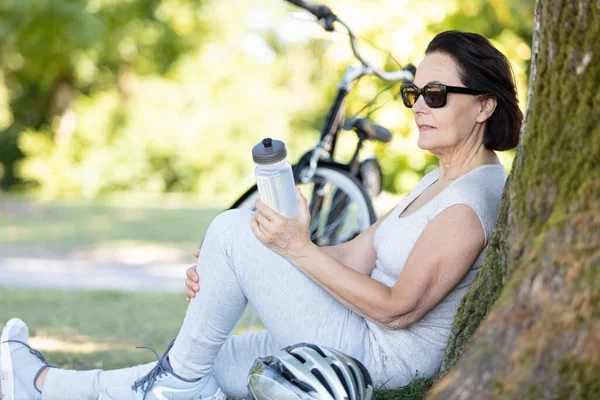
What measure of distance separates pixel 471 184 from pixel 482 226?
0.17m

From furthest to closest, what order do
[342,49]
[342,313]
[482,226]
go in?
[342,49], [342,313], [482,226]

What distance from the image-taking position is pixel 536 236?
217cm

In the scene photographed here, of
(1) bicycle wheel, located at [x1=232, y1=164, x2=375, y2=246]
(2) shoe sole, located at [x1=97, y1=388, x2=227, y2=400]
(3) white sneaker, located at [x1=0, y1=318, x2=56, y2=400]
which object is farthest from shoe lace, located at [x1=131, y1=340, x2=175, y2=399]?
(1) bicycle wheel, located at [x1=232, y1=164, x2=375, y2=246]

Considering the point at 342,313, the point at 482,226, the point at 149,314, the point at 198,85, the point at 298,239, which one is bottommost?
the point at 198,85

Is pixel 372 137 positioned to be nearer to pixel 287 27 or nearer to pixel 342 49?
pixel 342 49

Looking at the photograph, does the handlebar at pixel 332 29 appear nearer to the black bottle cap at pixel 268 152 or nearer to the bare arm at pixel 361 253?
the bare arm at pixel 361 253

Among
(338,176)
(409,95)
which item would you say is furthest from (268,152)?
(338,176)

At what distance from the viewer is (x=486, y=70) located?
9.34ft

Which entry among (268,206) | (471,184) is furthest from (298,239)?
(471,184)

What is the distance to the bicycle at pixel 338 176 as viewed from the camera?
14.6 feet

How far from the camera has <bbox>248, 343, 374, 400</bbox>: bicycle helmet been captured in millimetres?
2355

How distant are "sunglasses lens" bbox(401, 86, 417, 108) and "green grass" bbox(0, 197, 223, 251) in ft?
27.8

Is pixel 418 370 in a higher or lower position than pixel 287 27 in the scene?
higher

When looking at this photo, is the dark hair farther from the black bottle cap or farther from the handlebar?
the handlebar
